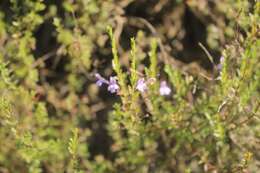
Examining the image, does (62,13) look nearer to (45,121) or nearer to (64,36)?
(64,36)

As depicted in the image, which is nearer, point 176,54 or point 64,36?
point 64,36

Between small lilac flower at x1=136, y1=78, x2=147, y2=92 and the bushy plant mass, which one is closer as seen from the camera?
small lilac flower at x1=136, y1=78, x2=147, y2=92

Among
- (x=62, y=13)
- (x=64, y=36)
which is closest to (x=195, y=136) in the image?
(x=64, y=36)

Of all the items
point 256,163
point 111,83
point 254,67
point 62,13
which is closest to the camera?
point 111,83

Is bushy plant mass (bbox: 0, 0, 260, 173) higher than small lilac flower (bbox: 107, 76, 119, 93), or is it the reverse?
bushy plant mass (bbox: 0, 0, 260, 173)

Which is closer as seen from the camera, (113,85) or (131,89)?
(131,89)

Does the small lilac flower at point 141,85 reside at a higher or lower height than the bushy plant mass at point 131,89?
lower

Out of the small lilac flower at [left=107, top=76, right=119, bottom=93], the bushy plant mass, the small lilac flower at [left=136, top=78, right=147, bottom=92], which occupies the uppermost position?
the bushy plant mass

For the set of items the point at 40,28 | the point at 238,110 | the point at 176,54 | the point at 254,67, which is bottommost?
the point at 238,110
